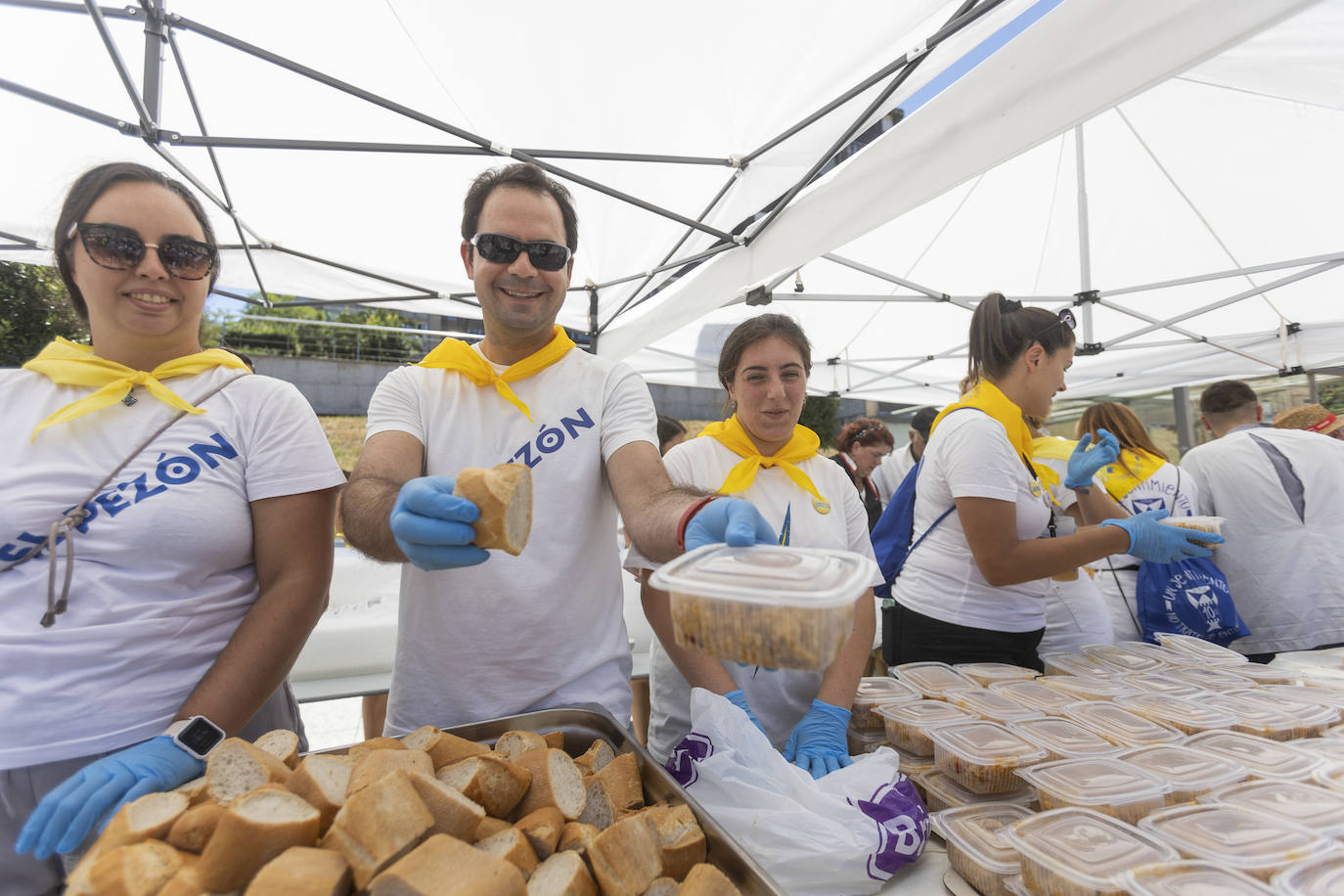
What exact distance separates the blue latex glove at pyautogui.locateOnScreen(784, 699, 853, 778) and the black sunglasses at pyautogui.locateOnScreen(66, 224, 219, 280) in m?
1.75

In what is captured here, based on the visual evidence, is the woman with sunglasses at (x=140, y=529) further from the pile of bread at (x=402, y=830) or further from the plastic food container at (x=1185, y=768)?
the plastic food container at (x=1185, y=768)

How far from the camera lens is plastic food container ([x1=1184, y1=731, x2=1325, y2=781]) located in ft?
4.34

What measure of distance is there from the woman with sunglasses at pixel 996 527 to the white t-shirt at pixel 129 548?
1.94 meters

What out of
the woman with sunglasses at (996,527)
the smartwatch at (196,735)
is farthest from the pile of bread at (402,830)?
the woman with sunglasses at (996,527)

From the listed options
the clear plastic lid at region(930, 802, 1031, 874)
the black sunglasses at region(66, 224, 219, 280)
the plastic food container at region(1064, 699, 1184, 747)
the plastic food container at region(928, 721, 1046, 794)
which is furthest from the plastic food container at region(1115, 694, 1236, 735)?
the black sunglasses at region(66, 224, 219, 280)

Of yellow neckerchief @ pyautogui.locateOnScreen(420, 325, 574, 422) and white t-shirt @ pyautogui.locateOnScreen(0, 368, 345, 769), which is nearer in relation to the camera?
white t-shirt @ pyautogui.locateOnScreen(0, 368, 345, 769)

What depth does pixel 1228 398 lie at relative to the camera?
3.72 meters

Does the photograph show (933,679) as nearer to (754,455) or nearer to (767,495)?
(767,495)

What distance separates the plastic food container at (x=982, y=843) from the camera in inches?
41.7

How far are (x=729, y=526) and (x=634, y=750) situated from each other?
0.51m

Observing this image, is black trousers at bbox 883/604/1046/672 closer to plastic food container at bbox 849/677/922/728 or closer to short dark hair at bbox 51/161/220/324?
plastic food container at bbox 849/677/922/728

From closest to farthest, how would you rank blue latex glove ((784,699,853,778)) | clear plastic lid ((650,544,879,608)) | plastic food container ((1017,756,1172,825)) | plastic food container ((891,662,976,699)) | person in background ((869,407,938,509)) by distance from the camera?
clear plastic lid ((650,544,879,608))
plastic food container ((1017,756,1172,825))
blue latex glove ((784,699,853,778))
plastic food container ((891,662,976,699))
person in background ((869,407,938,509))

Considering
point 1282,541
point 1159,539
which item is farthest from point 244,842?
point 1282,541

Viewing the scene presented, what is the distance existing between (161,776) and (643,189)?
11.8 ft
